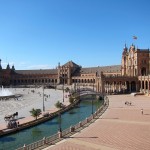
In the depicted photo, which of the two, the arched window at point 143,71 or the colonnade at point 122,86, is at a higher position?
the arched window at point 143,71

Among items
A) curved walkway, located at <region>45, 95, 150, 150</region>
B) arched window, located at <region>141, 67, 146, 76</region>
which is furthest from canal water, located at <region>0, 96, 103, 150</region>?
arched window, located at <region>141, 67, 146, 76</region>

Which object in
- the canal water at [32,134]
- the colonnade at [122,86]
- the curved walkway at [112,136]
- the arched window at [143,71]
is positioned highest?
the arched window at [143,71]

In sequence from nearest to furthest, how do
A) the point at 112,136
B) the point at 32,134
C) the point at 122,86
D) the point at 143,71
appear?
the point at 112,136 → the point at 32,134 → the point at 143,71 → the point at 122,86

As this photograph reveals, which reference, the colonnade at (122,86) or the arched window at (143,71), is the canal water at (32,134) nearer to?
the colonnade at (122,86)

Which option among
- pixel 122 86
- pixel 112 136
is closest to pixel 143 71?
pixel 122 86

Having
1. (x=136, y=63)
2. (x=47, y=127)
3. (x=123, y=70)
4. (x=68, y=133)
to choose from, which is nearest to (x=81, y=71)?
(x=123, y=70)

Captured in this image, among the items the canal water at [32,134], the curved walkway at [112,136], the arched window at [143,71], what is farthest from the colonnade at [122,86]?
the curved walkway at [112,136]

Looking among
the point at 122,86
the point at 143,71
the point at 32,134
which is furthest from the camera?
the point at 122,86

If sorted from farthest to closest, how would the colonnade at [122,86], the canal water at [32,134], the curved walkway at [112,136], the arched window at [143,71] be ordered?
1. the arched window at [143,71]
2. the colonnade at [122,86]
3. the canal water at [32,134]
4. the curved walkway at [112,136]

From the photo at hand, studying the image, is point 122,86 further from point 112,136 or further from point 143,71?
point 112,136

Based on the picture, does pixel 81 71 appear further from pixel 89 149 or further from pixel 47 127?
pixel 89 149

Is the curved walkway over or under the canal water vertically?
over

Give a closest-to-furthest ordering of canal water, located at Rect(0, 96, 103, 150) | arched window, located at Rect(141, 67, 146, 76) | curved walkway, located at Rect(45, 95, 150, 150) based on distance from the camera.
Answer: curved walkway, located at Rect(45, 95, 150, 150)
canal water, located at Rect(0, 96, 103, 150)
arched window, located at Rect(141, 67, 146, 76)

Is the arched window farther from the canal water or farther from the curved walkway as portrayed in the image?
the curved walkway
